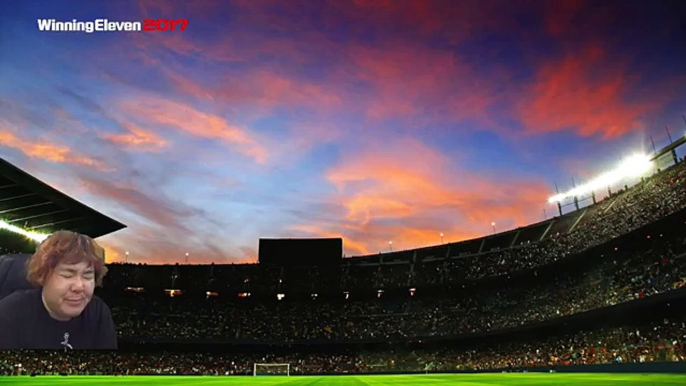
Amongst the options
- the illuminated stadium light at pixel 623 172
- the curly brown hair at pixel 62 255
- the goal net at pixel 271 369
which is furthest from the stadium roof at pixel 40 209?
the illuminated stadium light at pixel 623 172

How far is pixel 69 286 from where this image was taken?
27.3 meters

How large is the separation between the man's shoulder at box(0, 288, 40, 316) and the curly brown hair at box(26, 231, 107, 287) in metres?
0.63

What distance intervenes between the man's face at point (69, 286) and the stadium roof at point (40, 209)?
1137 centimetres

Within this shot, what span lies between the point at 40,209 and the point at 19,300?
15858mm

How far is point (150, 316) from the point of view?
2347 inches

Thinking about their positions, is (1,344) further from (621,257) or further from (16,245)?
(621,257)

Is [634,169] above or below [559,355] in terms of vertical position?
above

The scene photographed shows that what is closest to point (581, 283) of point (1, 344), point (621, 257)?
point (621, 257)

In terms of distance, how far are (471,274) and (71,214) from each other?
42.1 m

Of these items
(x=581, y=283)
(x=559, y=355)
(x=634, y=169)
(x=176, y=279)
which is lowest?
(x=559, y=355)

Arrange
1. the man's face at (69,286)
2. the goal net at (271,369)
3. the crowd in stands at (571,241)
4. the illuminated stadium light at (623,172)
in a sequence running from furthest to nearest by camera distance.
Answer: the goal net at (271,369), the illuminated stadium light at (623,172), the crowd in stands at (571,241), the man's face at (69,286)

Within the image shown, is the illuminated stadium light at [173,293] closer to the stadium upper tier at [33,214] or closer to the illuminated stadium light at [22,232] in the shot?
the stadium upper tier at [33,214]

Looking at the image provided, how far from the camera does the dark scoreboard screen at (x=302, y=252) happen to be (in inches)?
2430

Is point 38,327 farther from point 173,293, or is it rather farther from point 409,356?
point 409,356
